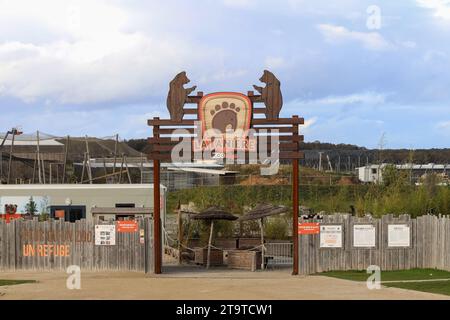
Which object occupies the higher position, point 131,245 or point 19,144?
point 19,144

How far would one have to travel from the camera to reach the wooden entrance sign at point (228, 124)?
2402 cm

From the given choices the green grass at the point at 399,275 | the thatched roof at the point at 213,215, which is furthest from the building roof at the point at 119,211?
the green grass at the point at 399,275

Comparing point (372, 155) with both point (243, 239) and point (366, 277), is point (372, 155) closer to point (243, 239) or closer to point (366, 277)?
point (243, 239)

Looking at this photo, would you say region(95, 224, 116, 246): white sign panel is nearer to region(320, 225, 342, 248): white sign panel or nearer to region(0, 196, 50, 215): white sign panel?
region(320, 225, 342, 248): white sign panel

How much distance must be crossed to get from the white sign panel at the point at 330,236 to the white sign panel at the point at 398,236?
1.73 metres

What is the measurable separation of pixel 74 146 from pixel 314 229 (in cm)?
3522

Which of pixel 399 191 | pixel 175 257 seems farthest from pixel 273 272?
pixel 399 191

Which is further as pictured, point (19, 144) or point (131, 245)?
point (19, 144)

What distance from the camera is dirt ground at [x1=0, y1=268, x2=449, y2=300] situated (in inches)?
684

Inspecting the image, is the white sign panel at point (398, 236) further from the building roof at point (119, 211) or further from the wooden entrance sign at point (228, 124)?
the building roof at point (119, 211)

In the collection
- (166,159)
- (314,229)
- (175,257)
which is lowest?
(175,257)
